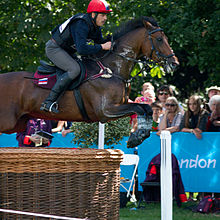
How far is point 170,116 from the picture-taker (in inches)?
349

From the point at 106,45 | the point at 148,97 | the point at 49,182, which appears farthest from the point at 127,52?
the point at 148,97

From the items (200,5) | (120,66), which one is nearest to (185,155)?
(120,66)

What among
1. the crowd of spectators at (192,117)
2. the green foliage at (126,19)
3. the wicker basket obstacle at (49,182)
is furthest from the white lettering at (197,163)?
the wicker basket obstacle at (49,182)

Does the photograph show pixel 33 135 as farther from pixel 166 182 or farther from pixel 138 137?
pixel 166 182

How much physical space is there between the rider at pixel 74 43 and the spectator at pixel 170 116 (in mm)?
3078

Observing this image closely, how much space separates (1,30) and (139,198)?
282 inches

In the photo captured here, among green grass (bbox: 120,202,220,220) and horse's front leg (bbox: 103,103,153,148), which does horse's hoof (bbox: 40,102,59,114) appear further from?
green grass (bbox: 120,202,220,220)

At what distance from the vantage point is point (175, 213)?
746cm

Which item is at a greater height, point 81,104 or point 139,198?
point 81,104

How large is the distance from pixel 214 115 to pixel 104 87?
10.7 feet

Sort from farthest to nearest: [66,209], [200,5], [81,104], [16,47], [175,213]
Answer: [16,47], [200,5], [175,213], [81,104], [66,209]

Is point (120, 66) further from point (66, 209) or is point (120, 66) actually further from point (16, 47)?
point (16, 47)

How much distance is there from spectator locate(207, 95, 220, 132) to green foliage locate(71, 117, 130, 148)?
1.61m

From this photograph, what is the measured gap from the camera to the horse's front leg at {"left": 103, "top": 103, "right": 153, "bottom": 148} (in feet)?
18.7
